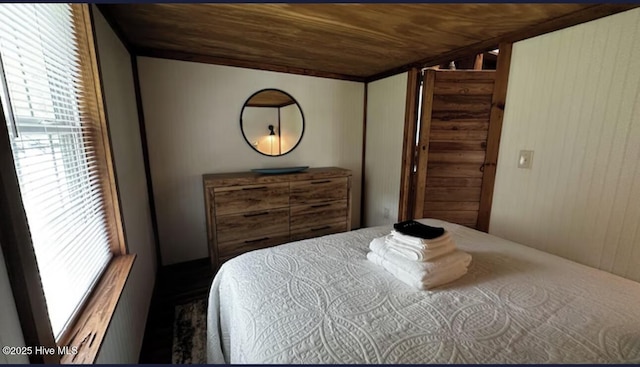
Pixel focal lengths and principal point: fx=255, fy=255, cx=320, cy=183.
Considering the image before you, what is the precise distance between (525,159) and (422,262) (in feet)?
4.36

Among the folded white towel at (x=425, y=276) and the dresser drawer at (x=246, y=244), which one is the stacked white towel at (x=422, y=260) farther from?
the dresser drawer at (x=246, y=244)

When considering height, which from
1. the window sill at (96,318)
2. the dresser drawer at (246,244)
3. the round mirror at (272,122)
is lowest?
the dresser drawer at (246,244)

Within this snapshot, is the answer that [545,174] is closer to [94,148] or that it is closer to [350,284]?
[350,284]

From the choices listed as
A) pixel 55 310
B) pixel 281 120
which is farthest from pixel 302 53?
pixel 55 310

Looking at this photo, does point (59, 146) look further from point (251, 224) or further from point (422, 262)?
point (251, 224)

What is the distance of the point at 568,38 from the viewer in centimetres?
153

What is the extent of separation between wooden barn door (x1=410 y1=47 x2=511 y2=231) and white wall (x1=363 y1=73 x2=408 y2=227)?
30cm

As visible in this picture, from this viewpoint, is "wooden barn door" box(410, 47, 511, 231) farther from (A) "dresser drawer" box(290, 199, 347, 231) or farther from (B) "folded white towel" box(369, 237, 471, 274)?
(B) "folded white towel" box(369, 237, 471, 274)

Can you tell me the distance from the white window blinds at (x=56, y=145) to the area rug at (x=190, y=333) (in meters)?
0.71

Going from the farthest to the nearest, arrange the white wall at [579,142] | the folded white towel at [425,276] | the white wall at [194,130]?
the white wall at [194,130], the white wall at [579,142], the folded white towel at [425,276]

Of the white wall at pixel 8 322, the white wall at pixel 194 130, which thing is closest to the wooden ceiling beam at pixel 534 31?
the white wall at pixel 194 130

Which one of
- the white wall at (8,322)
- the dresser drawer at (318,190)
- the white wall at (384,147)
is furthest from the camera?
the white wall at (384,147)

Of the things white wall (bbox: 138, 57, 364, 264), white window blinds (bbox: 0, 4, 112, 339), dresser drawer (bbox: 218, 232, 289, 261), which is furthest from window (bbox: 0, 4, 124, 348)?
white wall (bbox: 138, 57, 364, 264)

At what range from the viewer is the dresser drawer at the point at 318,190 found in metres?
2.62
